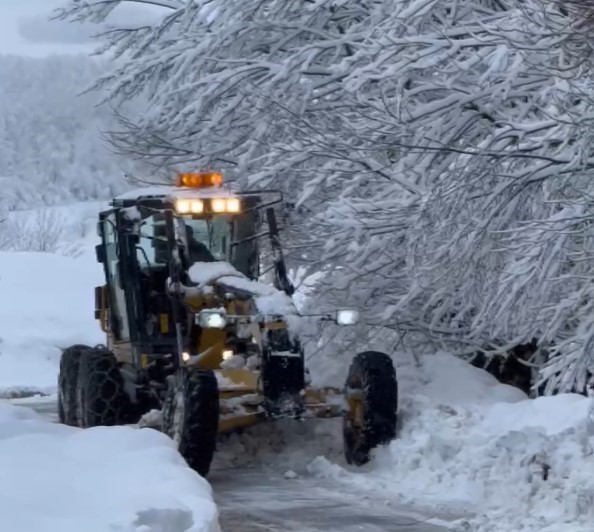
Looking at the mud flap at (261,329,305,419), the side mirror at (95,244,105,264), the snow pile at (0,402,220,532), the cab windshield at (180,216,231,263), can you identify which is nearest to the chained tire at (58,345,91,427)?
the side mirror at (95,244,105,264)

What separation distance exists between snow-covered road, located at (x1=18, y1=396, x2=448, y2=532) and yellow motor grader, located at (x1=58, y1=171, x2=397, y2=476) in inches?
16.3

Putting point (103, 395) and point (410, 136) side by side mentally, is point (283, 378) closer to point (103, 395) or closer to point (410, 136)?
point (103, 395)

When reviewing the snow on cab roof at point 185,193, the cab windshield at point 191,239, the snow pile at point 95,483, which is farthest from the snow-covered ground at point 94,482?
the snow on cab roof at point 185,193

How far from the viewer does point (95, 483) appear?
22.6 ft

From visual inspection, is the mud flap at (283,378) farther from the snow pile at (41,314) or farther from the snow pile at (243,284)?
the snow pile at (41,314)

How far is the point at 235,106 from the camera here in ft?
42.1

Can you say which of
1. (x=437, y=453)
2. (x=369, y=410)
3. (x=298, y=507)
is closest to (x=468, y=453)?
(x=437, y=453)

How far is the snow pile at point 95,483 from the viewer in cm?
590

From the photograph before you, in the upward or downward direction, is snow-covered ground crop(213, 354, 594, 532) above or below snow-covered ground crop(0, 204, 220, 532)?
below

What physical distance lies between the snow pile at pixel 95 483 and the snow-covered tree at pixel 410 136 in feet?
10.0

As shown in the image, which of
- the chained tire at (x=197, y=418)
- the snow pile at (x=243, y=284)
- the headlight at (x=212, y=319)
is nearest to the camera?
the chained tire at (x=197, y=418)

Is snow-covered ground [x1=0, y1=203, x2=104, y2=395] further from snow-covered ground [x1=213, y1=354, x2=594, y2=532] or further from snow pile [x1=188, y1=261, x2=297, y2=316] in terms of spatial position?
snow-covered ground [x1=213, y1=354, x2=594, y2=532]

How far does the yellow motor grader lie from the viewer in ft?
32.1

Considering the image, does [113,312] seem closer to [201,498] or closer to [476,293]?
[476,293]
